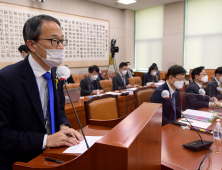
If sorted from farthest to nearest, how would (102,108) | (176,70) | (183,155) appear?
(176,70) → (102,108) → (183,155)

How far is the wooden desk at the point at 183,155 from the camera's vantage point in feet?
3.40

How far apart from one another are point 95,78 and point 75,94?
110 centimetres

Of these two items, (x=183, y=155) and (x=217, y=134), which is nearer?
(x=183, y=155)

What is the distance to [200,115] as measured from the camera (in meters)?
1.68

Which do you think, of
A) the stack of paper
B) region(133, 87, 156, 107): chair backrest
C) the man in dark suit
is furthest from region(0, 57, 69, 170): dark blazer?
the stack of paper

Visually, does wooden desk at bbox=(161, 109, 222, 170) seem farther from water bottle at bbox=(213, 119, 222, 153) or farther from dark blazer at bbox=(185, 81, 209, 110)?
dark blazer at bbox=(185, 81, 209, 110)

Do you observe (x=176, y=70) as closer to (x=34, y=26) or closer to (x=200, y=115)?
(x=200, y=115)

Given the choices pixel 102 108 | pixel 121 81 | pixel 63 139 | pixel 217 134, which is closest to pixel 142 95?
pixel 102 108

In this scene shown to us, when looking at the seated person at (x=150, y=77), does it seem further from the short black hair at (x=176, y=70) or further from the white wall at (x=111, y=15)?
the short black hair at (x=176, y=70)

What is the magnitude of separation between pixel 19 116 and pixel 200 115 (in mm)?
1516

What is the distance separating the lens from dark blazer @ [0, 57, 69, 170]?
0.91 meters

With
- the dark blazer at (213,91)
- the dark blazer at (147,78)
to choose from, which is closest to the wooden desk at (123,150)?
the dark blazer at (213,91)

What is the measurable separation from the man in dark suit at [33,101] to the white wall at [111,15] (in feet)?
14.7

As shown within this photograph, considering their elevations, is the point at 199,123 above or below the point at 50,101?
below
